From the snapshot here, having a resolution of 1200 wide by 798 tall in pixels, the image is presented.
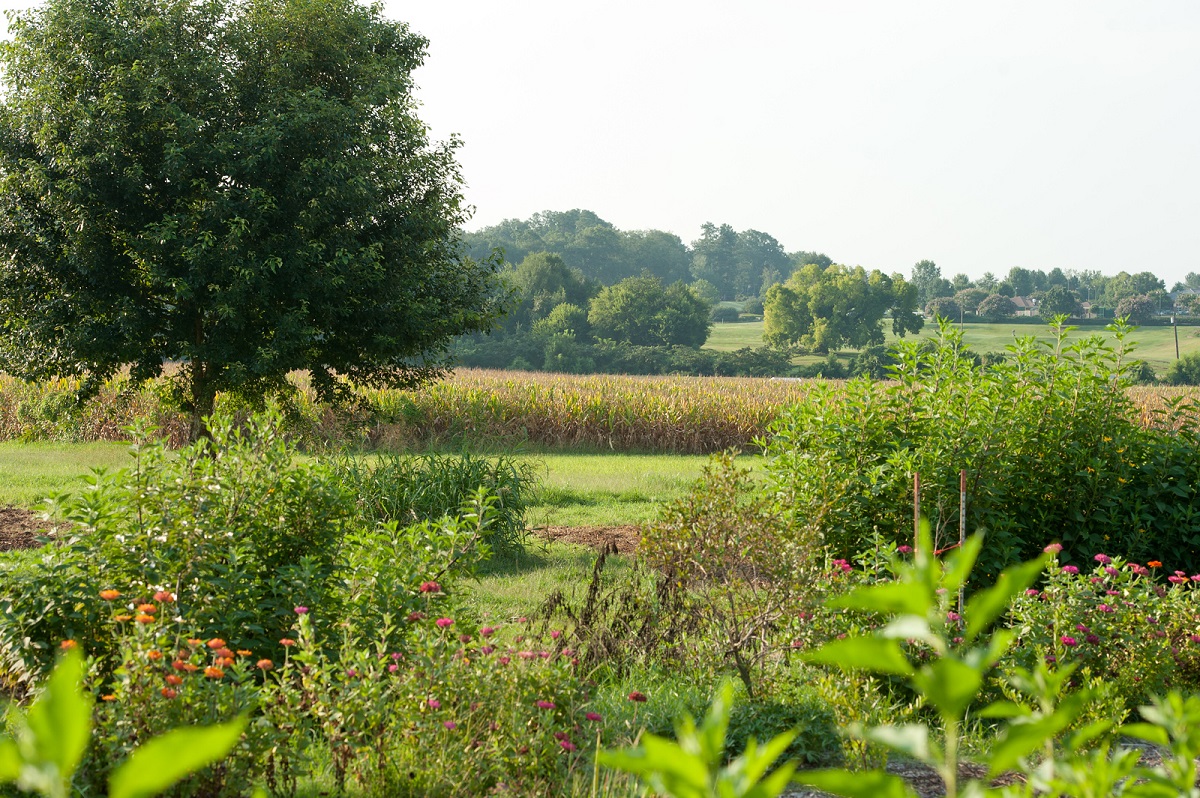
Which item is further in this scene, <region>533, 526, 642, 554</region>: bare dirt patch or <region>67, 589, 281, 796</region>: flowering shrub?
<region>533, 526, 642, 554</region>: bare dirt patch

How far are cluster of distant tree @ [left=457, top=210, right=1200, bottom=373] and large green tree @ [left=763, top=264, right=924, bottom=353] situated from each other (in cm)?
8

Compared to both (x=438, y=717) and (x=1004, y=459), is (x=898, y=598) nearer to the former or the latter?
(x=438, y=717)

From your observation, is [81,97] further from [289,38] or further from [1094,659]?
[1094,659]

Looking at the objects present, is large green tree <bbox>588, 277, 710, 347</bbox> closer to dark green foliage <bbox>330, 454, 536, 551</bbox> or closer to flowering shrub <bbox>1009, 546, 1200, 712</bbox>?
dark green foliage <bbox>330, 454, 536, 551</bbox>

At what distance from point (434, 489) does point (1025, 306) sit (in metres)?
102

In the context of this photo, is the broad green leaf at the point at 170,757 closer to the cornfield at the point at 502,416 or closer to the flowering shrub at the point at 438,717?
the flowering shrub at the point at 438,717

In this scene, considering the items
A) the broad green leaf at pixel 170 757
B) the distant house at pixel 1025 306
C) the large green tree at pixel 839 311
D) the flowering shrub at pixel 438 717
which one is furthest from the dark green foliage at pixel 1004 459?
the distant house at pixel 1025 306

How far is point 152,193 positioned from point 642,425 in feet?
36.6

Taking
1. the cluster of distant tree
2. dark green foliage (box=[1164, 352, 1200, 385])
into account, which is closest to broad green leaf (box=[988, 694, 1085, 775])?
the cluster of distant tree

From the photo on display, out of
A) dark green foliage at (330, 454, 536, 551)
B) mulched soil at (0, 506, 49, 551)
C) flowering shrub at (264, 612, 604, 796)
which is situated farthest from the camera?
dark green foliage at (330, 454, 536, 551)

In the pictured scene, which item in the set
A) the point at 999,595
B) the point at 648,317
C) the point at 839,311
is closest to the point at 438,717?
the point at 999,595

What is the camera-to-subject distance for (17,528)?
31.2ft

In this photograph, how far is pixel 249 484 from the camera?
502 centimetres

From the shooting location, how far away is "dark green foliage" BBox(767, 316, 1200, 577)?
6.62 m
